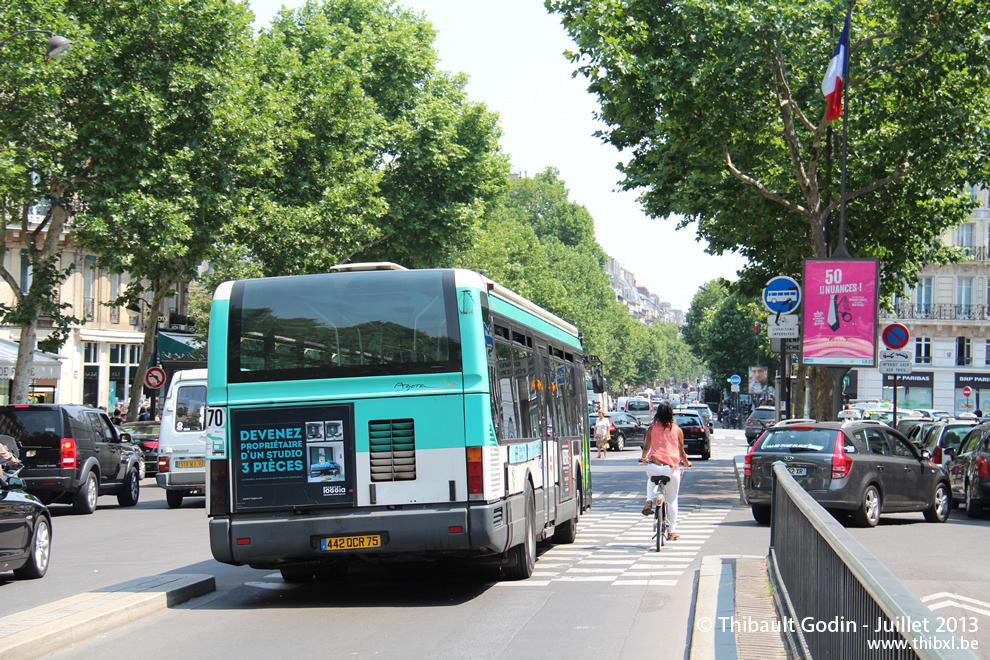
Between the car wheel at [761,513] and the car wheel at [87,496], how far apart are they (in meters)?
11.9

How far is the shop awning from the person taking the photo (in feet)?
112

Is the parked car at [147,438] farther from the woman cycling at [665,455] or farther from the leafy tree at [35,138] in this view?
the woman cycling at [665,455]

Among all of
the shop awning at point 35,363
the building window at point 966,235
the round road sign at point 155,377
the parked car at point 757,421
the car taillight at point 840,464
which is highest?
the building window at point 966,235

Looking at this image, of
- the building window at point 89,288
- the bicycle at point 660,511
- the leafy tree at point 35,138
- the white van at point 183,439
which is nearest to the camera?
the bicycle at point 660,511

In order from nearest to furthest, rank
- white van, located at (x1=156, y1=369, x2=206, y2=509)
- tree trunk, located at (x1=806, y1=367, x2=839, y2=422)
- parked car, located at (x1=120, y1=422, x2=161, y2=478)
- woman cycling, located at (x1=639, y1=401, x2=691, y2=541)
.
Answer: woman cycling, located at (x1=639, y1=401, x2=691, y2=541)
white van, located at (x1=156, y1=369, x2=206, y2=509)
tree trunk, located at (x1=806, y1=367, x2=839, y2=422)
parked car, located at (x1=120, y1=422, x2=161, y2=478)

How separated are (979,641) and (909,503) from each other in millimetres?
9844

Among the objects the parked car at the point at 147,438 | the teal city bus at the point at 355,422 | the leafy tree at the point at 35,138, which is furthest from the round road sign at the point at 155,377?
the teal city bus at the point at 355,422

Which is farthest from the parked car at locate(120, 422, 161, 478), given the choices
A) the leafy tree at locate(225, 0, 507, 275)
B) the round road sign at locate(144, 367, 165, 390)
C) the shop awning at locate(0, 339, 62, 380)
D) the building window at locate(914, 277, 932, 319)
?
the building window at locate(914, 277, 932, 319)

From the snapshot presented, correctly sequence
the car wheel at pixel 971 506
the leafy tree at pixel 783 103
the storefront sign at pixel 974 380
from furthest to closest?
the storefront sign at pixel 974 380, the leafy tree at pixel 783 103, the car wheel at pixel 971 506

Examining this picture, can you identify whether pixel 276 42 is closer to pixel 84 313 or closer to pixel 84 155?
pixel 84 155

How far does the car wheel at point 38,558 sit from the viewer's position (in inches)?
461

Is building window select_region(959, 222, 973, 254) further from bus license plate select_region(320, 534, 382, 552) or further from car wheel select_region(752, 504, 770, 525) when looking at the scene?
bus license plate select_region(320, 534, 382, 552)

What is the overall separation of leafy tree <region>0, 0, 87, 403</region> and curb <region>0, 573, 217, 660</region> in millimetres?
16181

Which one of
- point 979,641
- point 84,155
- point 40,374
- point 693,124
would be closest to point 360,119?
point 84,155
